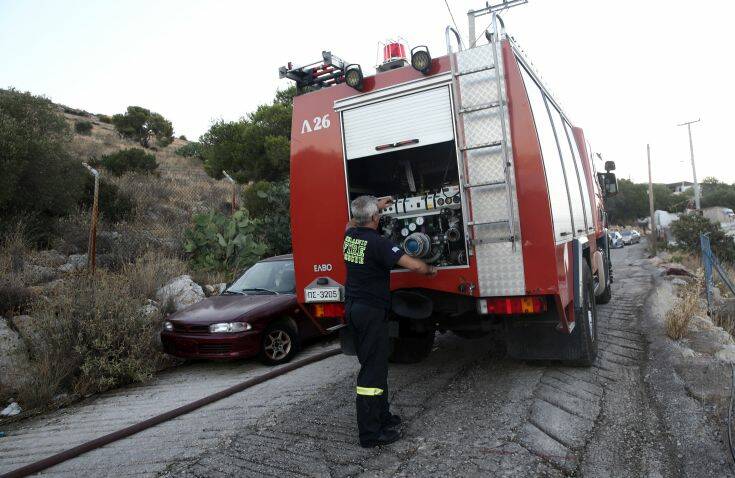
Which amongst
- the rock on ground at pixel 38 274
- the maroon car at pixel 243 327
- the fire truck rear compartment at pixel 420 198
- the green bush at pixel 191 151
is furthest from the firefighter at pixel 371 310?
the green bush at pixel 191 151

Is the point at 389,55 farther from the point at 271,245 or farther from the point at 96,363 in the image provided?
the point at 271,245

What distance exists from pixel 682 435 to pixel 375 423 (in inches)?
85.9

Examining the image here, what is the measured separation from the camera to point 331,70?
558cm

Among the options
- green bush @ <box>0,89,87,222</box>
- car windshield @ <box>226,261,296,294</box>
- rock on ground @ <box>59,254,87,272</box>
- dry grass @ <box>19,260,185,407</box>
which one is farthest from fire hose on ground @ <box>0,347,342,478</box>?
green bush @ <box>0,89,87,222</box>

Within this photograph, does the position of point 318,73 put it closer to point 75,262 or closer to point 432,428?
point 432,428

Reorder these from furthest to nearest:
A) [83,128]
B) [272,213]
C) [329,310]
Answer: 1. [83,128]
2. [272,213]
3. [329,310]

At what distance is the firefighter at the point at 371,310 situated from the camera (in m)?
3.80

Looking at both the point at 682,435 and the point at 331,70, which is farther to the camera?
the point at 331,70

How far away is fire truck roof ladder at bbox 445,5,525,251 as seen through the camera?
4270mm

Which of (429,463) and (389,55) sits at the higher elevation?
(389,55)

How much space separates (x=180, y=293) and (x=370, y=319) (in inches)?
235

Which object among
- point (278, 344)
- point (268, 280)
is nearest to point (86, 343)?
point (278, 344)

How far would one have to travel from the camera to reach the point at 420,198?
190 inches

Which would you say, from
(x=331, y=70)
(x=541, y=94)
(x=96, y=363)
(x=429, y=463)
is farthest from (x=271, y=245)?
(x=429, y=463)
